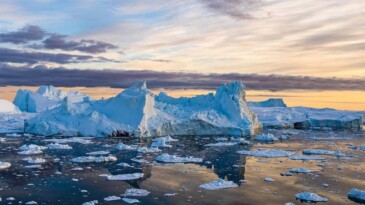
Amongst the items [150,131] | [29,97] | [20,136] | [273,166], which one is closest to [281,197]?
[273,166]

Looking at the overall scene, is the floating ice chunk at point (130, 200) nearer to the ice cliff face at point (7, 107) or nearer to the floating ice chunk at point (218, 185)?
the floating ice chunk at point (218, 185)

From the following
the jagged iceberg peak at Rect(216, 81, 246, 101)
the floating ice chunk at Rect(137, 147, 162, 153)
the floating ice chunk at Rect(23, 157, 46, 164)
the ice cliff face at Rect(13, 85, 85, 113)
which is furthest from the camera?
the ice cliff face at Rect(13, 85, 85, 113)

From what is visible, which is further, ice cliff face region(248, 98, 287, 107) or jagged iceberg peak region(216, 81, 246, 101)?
ice cliff face region(248, 98, 287, 107)

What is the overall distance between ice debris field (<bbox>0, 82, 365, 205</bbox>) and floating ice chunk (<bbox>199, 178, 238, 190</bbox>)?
0.03 metres

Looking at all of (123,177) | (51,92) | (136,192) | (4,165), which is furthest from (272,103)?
(136,192)

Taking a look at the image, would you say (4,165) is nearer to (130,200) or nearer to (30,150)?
(30,150)

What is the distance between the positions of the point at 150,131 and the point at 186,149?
19.9 feet

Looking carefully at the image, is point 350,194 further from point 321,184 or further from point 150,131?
point 150,131

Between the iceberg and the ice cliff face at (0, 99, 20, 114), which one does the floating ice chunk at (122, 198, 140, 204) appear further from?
the ice cliff face at (0, 99, 20, 114)

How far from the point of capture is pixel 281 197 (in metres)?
10.5

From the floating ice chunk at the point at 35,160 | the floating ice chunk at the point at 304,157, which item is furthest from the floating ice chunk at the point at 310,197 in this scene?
the floating ice chunk at the point at 35,160

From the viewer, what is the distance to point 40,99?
151ft

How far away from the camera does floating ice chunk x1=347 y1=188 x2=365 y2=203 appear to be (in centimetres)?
1043

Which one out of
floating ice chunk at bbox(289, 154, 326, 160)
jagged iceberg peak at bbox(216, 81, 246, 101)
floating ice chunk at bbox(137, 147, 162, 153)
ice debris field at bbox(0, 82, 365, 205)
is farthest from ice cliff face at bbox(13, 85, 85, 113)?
floating ice chunk at bbox(289, 154, 326, 160)
